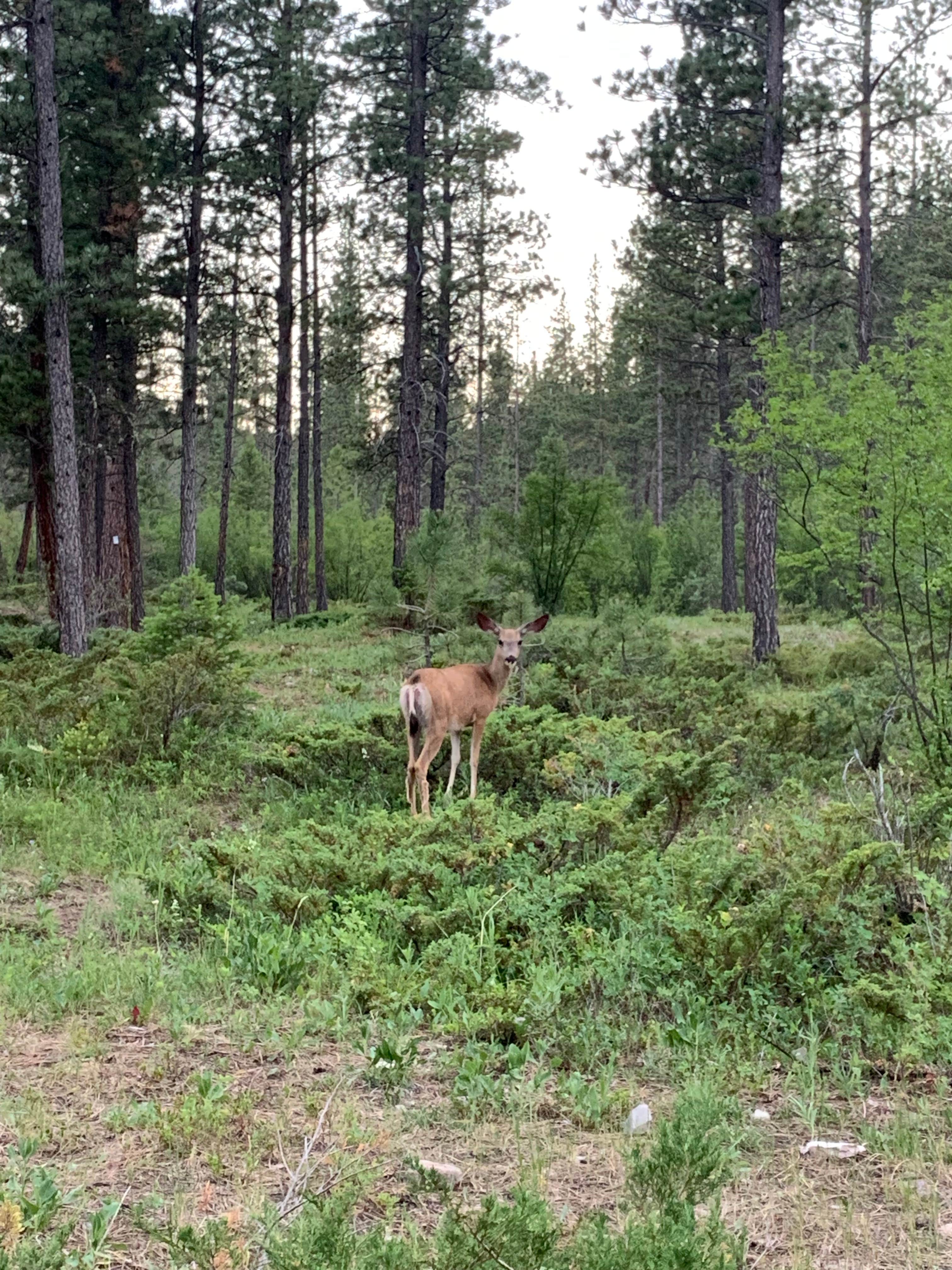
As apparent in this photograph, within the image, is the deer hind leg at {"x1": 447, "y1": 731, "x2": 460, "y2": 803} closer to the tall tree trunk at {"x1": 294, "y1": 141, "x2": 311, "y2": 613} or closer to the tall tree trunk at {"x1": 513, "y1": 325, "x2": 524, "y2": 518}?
the tall tree trunk at {"x1": 294, "y1": 141, "x2": 311, "y2": 613}

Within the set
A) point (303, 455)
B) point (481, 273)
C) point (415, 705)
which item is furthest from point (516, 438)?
point (415, 705)

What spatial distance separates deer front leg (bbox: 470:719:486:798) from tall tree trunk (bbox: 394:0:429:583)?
1345cm

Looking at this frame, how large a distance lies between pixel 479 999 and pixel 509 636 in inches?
184

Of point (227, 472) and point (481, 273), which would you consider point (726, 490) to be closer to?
point (481, 273)

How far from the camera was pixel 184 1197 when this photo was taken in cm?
308

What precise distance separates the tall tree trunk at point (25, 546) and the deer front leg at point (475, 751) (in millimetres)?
30133

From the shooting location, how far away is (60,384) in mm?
14570

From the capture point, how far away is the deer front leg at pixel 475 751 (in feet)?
27.0

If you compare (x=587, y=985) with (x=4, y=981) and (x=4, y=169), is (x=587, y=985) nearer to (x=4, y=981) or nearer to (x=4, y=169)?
(x=4, y=981)

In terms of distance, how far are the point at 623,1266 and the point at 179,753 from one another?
290 inches

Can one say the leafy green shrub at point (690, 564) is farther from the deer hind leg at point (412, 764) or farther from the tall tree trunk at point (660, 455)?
the deer hind leg at point (412, 764)

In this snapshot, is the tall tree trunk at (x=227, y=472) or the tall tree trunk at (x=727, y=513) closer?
the tall tree trunk at (x=727, y=513)

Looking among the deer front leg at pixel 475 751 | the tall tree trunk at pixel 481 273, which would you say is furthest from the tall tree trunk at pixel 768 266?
the deer front leg at pixel 475 751

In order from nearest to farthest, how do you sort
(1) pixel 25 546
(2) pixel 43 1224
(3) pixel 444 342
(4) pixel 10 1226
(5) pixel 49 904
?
(4) pixel 10 1226, (2) pixel 43 1224, (5) pixel 49 904, (3) pixel 444 342, (1) pixel 25 546
